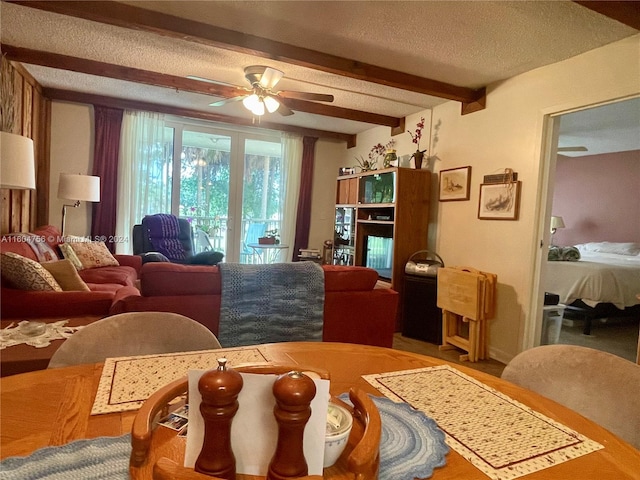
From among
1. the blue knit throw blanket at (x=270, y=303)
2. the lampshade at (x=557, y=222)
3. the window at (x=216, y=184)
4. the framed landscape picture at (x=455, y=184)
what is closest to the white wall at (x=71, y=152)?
the window at (x=216, y=184)

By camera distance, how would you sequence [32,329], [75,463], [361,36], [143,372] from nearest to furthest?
[75,463], [143,372], [32,329], [361,36]

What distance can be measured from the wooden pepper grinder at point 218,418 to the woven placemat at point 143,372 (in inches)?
14.1

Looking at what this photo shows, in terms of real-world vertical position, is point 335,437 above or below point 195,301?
above

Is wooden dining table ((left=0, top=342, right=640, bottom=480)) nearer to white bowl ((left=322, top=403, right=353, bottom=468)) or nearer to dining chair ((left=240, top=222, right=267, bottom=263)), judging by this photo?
white bowl ((left=322, top=403, right=353, bottom=468))

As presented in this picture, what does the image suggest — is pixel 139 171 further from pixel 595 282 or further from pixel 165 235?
pixel 595 282

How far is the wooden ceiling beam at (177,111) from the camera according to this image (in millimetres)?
4402

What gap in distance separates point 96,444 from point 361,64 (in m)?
3.13

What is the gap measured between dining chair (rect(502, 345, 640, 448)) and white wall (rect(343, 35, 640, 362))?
7.27 ft

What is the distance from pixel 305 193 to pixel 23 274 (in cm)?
397

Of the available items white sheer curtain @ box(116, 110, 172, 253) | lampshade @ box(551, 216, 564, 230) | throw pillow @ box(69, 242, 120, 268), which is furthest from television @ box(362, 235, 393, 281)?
lampshade @ box(551, 216, 564, 230)

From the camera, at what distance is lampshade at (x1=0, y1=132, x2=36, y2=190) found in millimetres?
2000

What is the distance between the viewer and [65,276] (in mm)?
2498

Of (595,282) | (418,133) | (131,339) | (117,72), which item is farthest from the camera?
(418,133)

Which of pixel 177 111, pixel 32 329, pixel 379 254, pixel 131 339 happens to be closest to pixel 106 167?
pixel 177 111
